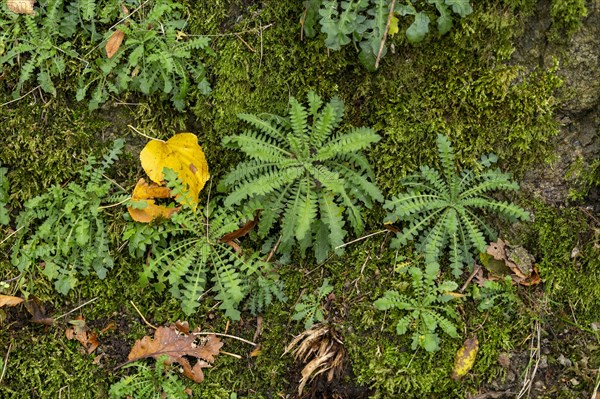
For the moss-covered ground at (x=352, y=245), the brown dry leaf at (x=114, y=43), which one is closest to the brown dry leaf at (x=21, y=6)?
the moss-covered ground at (x=352, y=245)

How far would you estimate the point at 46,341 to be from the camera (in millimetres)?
3973

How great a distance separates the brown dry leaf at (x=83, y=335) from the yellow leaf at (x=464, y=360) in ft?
8.21

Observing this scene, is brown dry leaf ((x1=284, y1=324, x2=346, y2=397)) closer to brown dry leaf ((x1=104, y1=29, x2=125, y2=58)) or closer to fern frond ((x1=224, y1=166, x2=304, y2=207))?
fern frond ((x1=224, y1=166, x2=304, y2=207))

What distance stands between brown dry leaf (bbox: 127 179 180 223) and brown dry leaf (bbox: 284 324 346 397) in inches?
50.3

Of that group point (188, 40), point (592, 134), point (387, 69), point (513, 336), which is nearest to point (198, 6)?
point (188, 40)

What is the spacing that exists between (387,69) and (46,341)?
3050mm

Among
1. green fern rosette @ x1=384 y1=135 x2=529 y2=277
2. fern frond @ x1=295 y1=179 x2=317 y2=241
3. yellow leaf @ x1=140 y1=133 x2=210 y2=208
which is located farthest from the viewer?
yellow leaf @ x1=140 y1=133 x2=210 y2=208

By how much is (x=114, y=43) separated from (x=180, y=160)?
907mm

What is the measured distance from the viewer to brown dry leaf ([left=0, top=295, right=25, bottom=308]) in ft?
12.8

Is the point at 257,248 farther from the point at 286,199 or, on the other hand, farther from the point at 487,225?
the point at 487,225

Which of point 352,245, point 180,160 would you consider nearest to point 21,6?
point 180,160

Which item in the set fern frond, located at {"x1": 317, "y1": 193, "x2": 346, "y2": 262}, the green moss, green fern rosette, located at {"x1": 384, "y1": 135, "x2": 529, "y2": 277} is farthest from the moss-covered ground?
fern frond, located at {"x1": 317, "y1": 193, "x2": 346, "y2": 262}

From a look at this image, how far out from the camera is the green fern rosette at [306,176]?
12.2ft

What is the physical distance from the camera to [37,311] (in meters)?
3.96
